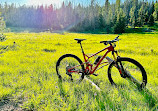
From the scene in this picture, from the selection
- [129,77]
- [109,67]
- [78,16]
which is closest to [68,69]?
[109,67]

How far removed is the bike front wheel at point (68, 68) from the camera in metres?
5.10

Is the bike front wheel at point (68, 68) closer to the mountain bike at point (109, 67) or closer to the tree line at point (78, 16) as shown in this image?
the mountain bike at point (109, 67)

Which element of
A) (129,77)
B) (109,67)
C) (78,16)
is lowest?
(129,77)

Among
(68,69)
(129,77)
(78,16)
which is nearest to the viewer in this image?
(129,77)

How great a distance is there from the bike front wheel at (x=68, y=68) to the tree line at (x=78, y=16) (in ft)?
244

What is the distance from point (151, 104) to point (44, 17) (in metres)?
127

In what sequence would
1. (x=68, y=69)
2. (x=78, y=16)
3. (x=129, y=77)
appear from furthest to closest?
(x=78, y=16)
(x=68, y=69)
(x=129, y=77)

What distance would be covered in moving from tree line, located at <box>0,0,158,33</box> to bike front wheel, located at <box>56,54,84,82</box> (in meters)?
74.2

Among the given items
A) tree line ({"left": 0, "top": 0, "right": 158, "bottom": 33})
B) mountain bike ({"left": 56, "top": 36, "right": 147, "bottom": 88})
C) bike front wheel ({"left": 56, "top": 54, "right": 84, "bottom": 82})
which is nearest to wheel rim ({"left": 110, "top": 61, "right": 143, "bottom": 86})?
mountain bike ({"left": 56, "top": 36, "right": 147, "bottom": 88})

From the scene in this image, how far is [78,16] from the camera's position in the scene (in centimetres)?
10694

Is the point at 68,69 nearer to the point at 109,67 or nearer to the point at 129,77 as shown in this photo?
the point at 109,67

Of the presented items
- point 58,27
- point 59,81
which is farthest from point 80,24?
point 59,81

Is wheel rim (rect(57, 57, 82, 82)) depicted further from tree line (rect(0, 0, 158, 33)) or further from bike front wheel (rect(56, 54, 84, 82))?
tree line (rect(0, 0, 158, 33))

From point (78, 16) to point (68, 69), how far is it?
4234 inches
